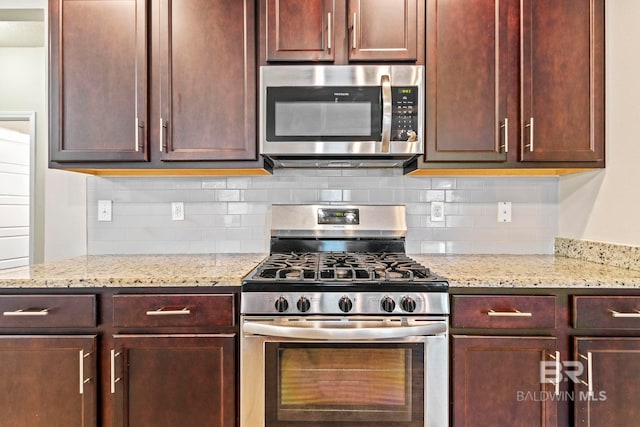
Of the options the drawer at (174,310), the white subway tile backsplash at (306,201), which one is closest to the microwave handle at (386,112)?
the white subway tile backsplash at (306,201)

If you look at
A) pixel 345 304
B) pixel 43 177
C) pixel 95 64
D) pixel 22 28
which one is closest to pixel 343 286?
pixel 345 304

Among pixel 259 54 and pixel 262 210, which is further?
pixel 262 210

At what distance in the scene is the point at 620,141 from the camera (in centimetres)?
168

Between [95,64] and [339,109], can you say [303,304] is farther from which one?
[95,64]

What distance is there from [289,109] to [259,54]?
30cm

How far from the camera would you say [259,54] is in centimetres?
175

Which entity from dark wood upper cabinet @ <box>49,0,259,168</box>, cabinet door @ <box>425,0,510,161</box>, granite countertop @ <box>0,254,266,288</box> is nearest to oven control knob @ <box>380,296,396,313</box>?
granite countertop @ <box>0,254,266,288</box>

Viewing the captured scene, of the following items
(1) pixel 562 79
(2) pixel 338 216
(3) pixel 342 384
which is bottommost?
(3) pixel 342 384

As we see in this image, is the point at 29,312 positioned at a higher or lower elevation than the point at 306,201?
lower

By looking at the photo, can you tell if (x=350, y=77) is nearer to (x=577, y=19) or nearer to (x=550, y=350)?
(x=577, y=19)

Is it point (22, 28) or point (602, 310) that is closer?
point (602, 310)

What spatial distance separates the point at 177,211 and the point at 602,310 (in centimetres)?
206

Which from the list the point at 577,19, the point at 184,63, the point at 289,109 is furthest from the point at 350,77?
the point at 577,19

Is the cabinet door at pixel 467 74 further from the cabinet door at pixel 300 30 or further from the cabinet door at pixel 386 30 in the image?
the cabinet door at pixel 300 30
